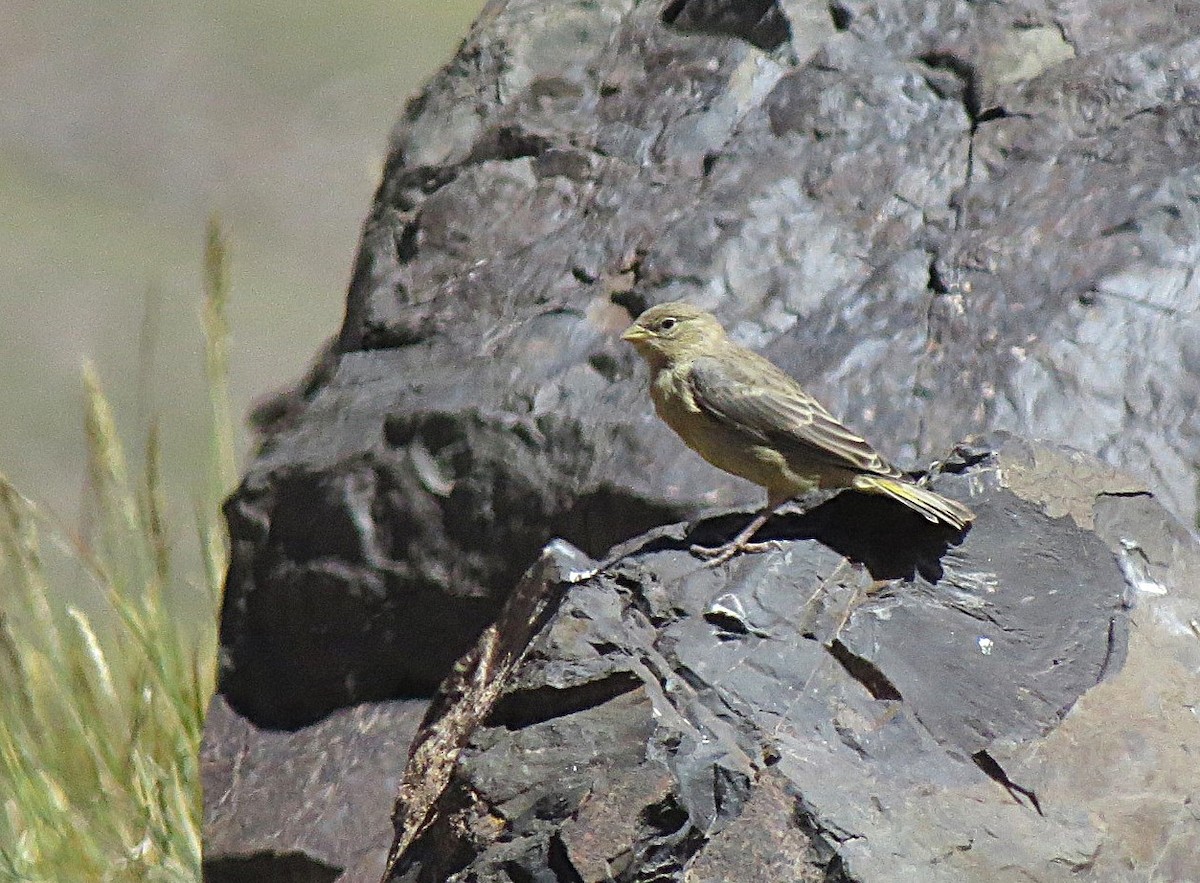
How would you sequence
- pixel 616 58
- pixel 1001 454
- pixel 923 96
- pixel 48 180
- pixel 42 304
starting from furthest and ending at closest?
1. pixel 48 180
2. pixel 42 304
3. pixel 616 58
4. pixel 923 96
5. pixel 1001 454

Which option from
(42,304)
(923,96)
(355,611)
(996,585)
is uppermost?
(923,96)

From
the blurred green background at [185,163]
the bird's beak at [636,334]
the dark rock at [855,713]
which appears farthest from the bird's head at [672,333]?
the blurred green background at [185,163]

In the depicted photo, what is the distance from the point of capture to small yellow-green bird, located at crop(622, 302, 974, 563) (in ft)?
15.2

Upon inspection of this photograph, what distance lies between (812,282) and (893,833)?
2392mm

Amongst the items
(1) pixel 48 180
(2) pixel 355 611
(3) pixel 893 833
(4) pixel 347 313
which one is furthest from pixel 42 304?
(3) pixel 893 833

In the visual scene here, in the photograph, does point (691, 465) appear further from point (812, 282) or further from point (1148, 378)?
point (1148, 378)

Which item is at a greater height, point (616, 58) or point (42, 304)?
point (616, 58)

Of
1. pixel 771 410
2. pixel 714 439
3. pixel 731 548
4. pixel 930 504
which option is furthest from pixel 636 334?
pixel 930 504

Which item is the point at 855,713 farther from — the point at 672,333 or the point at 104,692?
the point at 104,692

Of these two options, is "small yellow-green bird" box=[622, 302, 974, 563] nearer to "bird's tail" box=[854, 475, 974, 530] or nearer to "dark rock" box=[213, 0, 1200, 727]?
"bird's tail" box=[854, 475, 974, 530]

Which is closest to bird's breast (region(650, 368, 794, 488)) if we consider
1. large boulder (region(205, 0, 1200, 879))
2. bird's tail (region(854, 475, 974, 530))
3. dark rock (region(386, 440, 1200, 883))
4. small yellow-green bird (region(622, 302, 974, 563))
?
small yellow-green bird (region(622, 302, 974, 563))

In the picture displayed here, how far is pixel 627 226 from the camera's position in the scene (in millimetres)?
5859

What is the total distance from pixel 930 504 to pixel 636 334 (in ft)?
4.16

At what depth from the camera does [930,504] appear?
13.9 ft
